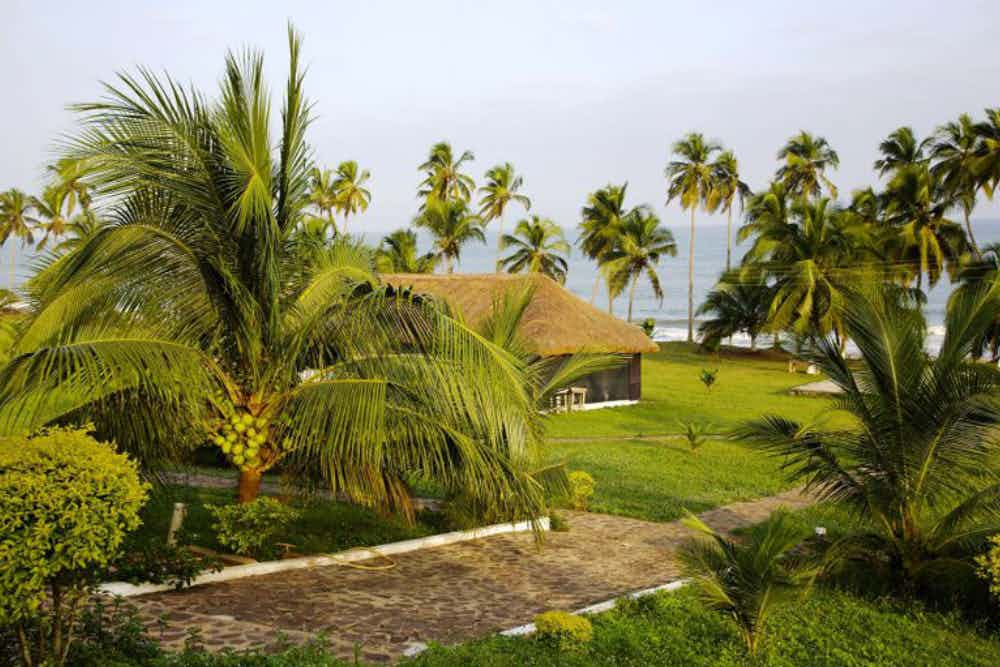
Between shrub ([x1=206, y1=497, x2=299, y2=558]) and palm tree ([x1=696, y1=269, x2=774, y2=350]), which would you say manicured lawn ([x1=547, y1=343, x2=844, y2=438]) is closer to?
palm tree ([x1=696, y1=269, x2=774, y2=350])

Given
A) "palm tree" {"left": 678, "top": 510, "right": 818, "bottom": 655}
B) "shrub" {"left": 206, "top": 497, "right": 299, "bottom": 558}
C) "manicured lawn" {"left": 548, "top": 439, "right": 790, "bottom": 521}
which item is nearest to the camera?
"palm tree" {"left": 678, "top": 510, "right": 818, "bottom": 655}

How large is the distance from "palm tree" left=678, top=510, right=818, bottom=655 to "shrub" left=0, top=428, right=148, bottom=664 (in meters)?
3.70

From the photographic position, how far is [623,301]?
96.0m

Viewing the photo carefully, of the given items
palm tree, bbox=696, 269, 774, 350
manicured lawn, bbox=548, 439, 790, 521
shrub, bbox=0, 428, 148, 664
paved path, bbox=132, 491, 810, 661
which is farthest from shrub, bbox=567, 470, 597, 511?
palm tree, bbox=696, 269, 774, 350

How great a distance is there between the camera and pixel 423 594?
24.2 ft

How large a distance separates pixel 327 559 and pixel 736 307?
28.9m

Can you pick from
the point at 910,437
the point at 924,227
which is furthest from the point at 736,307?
the point at 910,437

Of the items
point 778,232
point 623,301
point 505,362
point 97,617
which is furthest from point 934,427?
point 623,301

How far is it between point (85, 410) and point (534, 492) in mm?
3679

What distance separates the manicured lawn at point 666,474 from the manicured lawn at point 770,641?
2988 mm

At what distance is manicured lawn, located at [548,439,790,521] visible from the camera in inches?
466

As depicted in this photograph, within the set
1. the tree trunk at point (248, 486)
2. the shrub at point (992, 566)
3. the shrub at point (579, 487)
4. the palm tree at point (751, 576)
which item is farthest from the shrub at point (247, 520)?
the shrub at point (992, 566)

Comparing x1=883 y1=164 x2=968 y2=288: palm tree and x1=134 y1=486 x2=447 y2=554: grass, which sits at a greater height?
x1=883 y1=164 x2=968 y2=288: palm tree

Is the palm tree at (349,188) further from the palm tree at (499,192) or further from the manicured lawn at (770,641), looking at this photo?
the manicured lawn at (770,641)
